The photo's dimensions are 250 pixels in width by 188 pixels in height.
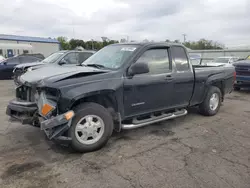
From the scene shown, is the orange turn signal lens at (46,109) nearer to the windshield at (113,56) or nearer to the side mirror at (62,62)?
the windshield at (113,56)

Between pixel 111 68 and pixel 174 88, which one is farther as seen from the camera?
pixel 174 88

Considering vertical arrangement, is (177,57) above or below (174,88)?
above

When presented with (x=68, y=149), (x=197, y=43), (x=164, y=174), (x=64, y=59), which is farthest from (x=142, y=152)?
(x=197, y=43)

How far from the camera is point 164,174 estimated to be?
3131 millimetres

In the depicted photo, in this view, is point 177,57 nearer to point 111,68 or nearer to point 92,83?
point 111,68

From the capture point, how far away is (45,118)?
11.6 ft

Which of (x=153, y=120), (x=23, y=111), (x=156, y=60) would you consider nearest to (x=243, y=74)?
(x=156, y=60)

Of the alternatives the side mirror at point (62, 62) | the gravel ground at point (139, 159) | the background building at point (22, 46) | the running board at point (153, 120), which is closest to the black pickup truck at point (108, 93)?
the running board at point (153, 120)

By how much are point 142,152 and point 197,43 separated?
191 feet

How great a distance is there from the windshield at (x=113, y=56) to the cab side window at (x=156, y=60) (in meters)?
0.28

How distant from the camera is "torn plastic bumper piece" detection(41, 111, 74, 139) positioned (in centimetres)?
339

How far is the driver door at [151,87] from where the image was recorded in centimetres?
420

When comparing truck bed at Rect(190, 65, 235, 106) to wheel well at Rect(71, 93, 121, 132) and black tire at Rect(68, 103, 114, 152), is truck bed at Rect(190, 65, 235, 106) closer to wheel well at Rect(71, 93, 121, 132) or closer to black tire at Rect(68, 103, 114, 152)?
wheel well at Rect(71, 93, 121, 132)

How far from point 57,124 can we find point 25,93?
1.28 m
